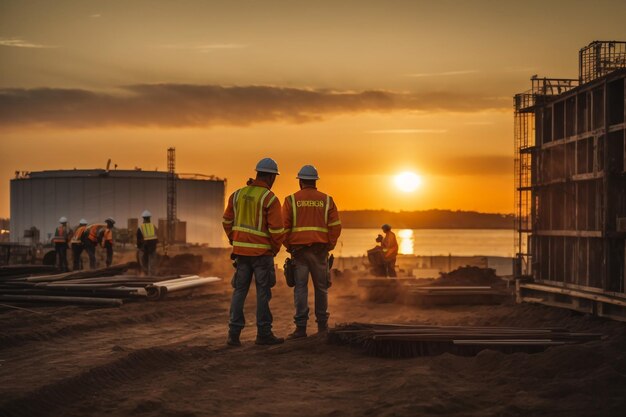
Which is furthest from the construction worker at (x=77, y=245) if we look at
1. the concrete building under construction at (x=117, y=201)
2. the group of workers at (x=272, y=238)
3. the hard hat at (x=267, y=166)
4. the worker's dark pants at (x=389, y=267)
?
the concrete building under construction at (x=117, y=201)

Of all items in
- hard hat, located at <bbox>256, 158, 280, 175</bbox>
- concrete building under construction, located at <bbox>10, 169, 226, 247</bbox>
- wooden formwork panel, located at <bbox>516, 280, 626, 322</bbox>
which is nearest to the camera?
hard hat, located at <bbox>256, 158, 280, 175</bbox>

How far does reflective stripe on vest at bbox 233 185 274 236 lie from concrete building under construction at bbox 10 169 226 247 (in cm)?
5666

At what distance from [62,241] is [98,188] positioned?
42.5 metres

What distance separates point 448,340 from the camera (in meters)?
9.29

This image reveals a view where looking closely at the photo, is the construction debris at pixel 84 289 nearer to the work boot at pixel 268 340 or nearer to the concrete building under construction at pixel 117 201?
the work boot at pixel 268 340

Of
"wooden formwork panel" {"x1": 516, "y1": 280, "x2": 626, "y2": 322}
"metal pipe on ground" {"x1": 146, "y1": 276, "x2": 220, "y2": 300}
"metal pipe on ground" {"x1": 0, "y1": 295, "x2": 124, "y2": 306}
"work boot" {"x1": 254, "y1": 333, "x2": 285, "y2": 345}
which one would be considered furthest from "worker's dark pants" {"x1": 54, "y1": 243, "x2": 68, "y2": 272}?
"work boot" {"x1": 254, "y1": 333, "x2": 285, "y2": 345}

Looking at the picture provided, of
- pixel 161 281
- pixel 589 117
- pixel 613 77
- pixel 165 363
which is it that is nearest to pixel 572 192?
pixel 589 117

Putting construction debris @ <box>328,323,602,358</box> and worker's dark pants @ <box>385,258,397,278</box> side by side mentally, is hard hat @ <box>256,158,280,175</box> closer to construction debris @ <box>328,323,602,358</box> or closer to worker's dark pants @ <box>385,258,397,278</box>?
construction debris @ <box>328,323,602,358</box>

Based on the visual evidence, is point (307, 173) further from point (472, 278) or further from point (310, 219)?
point (472, 278)

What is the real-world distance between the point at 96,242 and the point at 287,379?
65.3ft

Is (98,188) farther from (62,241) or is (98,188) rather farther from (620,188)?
(620,188)

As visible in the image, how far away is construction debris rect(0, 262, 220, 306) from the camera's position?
16203 millimetres

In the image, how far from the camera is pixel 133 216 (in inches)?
2680

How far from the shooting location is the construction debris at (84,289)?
16.2m
